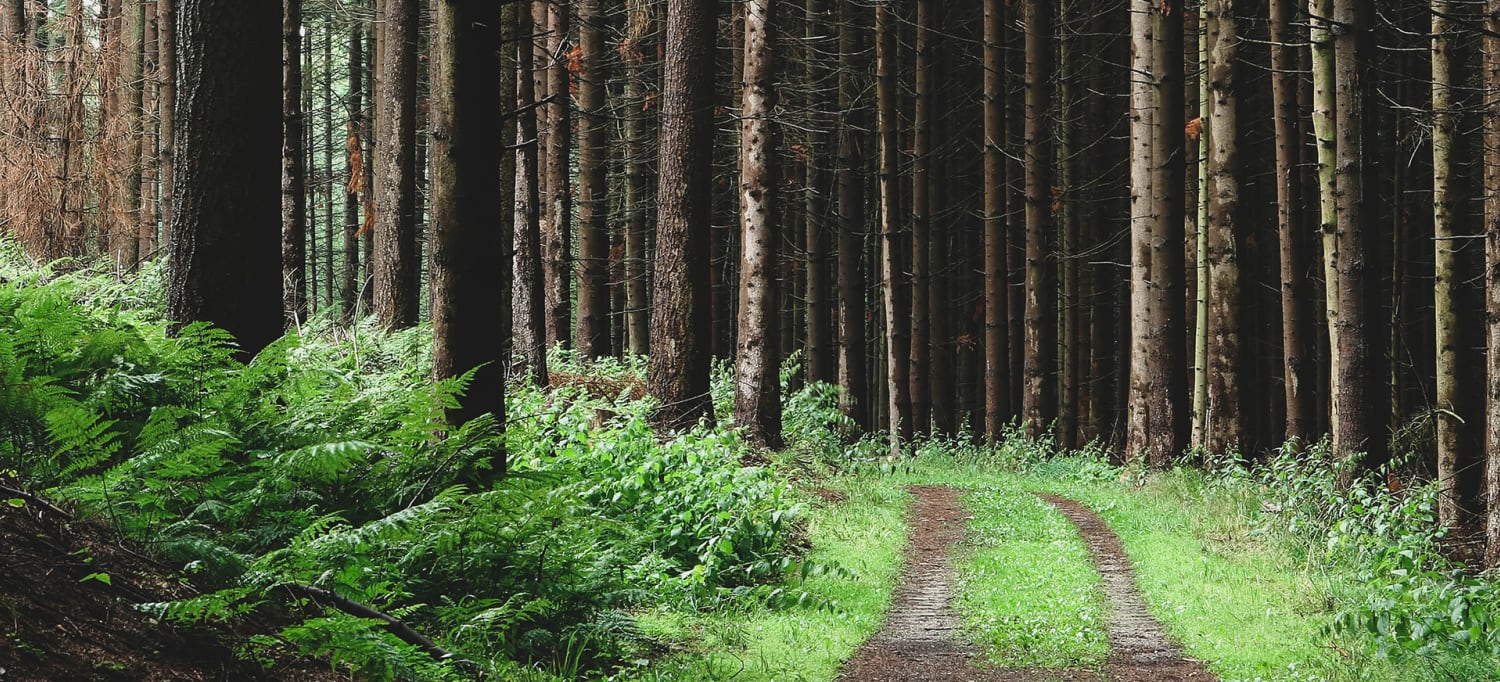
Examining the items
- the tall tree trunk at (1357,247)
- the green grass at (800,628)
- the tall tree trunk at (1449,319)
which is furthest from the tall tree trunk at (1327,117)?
the green grass at (800,628)

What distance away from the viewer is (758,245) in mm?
14875

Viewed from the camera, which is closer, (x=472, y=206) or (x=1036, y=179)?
(x=472, y=206)

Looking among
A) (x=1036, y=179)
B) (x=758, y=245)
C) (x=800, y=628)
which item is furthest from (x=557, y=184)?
(x=800, y=628)

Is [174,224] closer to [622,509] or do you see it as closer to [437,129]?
[437,129]

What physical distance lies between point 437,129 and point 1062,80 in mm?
18139

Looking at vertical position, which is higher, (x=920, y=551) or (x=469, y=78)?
(x=469, y=78)

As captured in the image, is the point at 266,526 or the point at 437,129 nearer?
Answer: the point at 266,526

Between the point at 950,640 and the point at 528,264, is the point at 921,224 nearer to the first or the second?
the point at 528,264

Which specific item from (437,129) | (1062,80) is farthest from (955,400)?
(437,129)

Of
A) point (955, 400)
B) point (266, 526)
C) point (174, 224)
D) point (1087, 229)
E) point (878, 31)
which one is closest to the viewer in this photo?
point (266, 526)

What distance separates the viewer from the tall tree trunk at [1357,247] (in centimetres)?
1282

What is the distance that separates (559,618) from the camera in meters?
6.23

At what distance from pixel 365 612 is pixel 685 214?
9.79m

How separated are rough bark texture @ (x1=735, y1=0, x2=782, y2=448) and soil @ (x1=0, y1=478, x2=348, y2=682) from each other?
10802 mm
